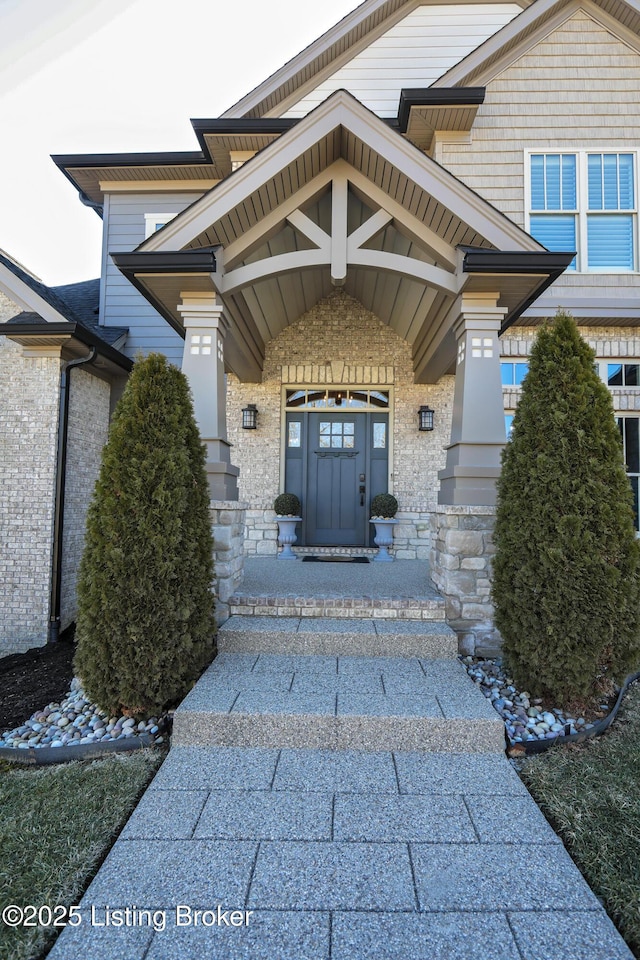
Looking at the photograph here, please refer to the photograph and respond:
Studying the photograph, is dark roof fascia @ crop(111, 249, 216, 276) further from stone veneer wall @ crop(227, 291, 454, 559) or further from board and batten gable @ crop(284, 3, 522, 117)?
board and batten gable @ crop(284, 3, 522, 117)

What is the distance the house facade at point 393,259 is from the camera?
164 inches

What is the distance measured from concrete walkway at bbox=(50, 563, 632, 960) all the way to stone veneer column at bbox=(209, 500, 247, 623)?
776 mm

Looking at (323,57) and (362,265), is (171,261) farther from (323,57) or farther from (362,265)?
(323,57)

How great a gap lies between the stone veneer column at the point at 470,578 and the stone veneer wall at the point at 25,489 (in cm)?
428

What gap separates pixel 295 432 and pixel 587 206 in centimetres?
495

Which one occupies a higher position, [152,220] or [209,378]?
[152,220]

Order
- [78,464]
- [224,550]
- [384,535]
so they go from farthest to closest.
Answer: [384,535] → [78,464] → [224,550]

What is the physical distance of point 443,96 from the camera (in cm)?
629

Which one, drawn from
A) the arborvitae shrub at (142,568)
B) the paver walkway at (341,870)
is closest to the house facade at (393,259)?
the arborvitae shrub at (142,568)

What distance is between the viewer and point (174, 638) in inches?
121

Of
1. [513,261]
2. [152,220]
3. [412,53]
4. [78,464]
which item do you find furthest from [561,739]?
[412,53]

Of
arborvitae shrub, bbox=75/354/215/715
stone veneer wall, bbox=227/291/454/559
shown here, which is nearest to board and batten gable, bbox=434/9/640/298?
stone veneer wall, bbox=227/291/454/559

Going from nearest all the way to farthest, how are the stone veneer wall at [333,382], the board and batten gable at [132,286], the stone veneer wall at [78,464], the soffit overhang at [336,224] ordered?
the soffit overhang at [336,224], the stone veneer wall at [78,464], the stone veneer wall at [333,382], the board and batten gable at [132,286]

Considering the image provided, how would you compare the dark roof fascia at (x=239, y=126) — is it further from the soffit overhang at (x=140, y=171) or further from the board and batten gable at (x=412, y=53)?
the board and batten gable at (x=412, y=53)
